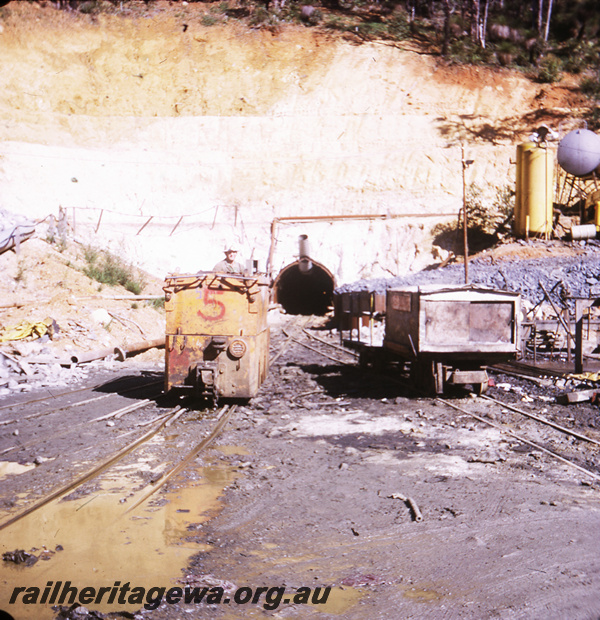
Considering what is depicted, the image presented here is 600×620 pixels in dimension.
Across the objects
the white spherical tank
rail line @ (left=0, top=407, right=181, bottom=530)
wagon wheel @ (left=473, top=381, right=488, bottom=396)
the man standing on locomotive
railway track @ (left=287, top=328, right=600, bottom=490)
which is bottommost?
rail line @ (left=0, top=407, right=181, bottom=530)

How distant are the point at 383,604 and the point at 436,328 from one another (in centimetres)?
798

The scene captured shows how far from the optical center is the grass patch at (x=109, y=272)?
23.5 m

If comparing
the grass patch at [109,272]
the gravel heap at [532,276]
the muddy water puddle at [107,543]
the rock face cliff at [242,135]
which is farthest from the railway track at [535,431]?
the rock face cliff at [242,135]

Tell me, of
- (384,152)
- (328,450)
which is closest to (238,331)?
(328,450)

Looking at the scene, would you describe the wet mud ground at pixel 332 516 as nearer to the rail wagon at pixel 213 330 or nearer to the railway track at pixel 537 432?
the railway track at pixel 537 432

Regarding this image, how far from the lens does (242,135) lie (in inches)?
1526

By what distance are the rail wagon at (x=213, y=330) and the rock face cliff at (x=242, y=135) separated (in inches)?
807

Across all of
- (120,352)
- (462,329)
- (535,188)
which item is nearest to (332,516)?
(462,329)

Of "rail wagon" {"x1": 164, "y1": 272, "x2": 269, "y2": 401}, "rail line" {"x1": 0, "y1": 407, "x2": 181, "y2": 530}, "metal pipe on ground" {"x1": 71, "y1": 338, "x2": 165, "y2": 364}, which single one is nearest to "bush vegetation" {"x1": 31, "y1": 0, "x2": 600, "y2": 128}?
"metal pipe on ground" {"x1": 71, "y1": 338, "x2": 165, "y2": 364}

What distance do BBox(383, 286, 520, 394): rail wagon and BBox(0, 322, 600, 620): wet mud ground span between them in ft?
5.32

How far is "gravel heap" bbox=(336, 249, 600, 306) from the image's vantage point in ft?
70.4

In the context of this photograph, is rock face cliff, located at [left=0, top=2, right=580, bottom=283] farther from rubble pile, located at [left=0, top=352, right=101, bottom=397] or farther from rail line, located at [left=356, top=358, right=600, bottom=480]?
rail line, located at [left=356, top=358, right=600, bottom=480]

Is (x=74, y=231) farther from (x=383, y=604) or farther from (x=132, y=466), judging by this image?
(x=383, y=604)

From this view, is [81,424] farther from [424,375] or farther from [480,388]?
[480,388]
